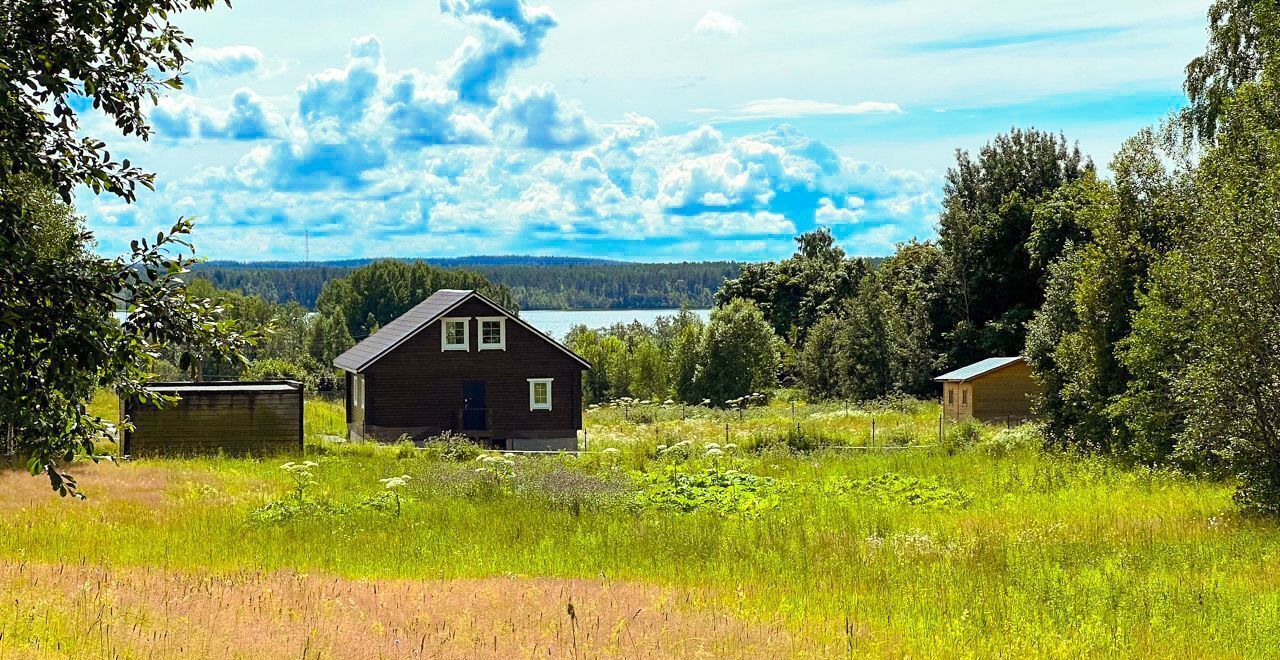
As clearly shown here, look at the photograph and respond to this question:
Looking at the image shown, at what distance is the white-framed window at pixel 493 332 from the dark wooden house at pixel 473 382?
4 cm

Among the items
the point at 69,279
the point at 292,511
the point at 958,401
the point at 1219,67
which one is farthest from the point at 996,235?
the point at 69,279

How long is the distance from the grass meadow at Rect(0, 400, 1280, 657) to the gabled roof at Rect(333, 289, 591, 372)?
13.6 metres

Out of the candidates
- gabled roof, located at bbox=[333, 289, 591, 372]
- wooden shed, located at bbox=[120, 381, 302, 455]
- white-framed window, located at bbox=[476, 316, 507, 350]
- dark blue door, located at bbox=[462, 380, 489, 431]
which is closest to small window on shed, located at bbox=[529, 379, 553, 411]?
gabled roof, located at bbox=[333, 289, 591, 372]

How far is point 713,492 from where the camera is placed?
23.6 meters

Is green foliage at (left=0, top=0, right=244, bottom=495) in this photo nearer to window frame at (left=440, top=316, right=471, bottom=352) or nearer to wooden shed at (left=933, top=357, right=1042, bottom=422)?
window frame at (left=440, top=316, right=471, bottom=352)

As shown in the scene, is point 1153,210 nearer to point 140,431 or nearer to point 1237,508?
point 1237,508

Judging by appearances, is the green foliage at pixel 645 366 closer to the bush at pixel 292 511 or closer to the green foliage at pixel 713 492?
the green foliage at pixel 713 492

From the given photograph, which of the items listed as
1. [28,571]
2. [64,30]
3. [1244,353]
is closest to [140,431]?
[28,571]

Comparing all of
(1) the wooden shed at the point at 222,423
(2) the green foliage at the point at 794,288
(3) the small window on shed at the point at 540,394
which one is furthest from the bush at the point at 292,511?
(2) the green foliage at the point at 794,288

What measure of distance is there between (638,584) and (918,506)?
414 inches

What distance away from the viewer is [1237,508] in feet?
67.9

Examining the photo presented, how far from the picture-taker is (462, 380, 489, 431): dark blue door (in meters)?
45.6

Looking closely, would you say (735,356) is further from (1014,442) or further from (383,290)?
(383,290)

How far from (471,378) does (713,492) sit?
931 inches
